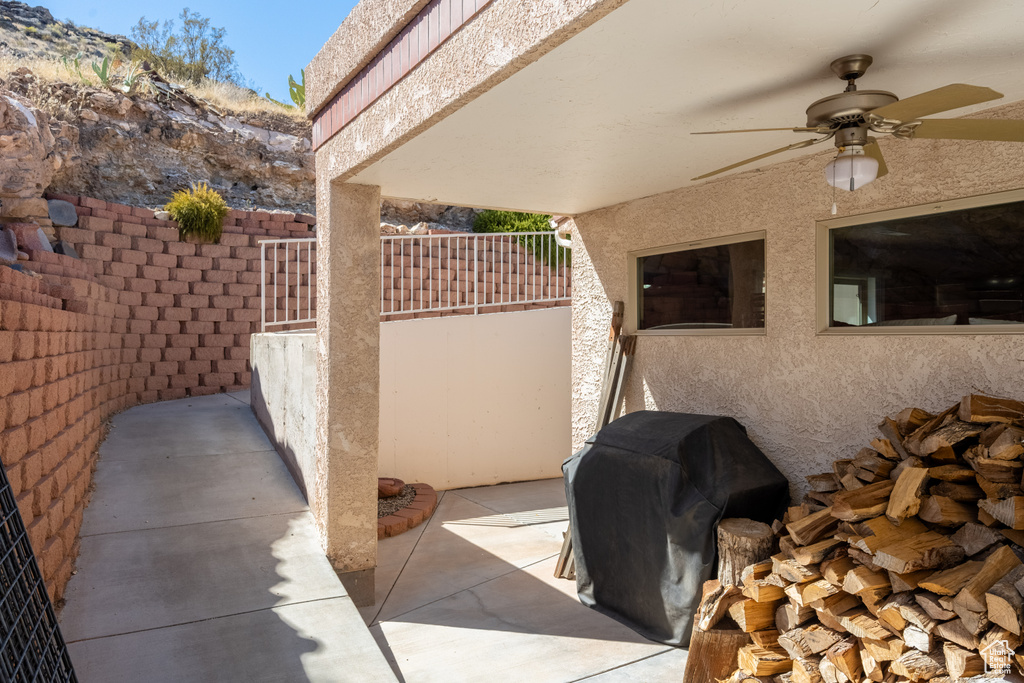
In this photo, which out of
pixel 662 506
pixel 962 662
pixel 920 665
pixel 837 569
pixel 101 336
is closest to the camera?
pixel 962 662

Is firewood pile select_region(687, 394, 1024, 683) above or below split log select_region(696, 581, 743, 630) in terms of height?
above

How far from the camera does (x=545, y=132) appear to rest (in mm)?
3285

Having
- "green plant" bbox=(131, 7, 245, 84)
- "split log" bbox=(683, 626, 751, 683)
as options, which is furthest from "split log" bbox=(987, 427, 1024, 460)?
"green plant" bbox=(131, 7, 245, 84)

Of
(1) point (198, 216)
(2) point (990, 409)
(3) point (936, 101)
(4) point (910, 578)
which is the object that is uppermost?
(1) point (198, 216)

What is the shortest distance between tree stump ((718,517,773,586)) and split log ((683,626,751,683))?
255 millimetres

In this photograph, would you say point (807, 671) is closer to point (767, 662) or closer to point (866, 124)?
point (767, 662)

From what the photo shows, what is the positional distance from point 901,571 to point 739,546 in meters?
0.84

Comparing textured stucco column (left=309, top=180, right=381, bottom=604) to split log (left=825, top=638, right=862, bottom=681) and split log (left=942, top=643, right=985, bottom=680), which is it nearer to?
split log (left=825, top=638, right=862, bottom=681)

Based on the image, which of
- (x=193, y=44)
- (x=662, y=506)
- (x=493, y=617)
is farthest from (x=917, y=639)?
(x=193, y=44)

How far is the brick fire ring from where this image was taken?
5652 millimetres

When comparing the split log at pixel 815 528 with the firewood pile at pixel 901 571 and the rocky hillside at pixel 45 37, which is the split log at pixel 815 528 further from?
the rocky hillside at pixel 45 37

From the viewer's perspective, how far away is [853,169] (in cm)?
246

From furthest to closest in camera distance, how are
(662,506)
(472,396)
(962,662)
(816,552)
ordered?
1. (472,396)
2. (662,506)
3. (816,552)
4. (962,662)

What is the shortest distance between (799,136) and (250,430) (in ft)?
17.6
